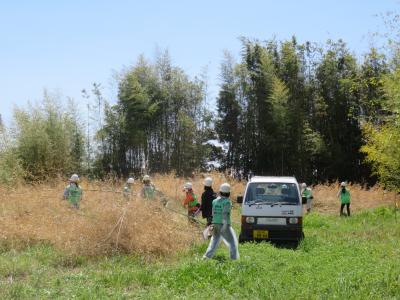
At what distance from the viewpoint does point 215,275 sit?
736 cm

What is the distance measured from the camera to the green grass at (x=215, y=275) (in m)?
6.59

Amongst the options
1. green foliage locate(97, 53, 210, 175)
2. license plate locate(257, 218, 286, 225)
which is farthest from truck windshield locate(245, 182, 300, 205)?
green foliage locate(97, 53, 210, 175)

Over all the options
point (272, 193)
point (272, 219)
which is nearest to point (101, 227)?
point (272, 219)

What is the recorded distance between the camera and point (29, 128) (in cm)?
2459

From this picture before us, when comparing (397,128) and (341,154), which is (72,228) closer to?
(397,128)

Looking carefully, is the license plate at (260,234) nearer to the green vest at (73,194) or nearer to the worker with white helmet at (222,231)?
the worker with white helmet at (222,231)

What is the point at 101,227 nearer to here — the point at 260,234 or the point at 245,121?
the point at 260,234

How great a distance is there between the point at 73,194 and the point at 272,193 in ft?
18.1

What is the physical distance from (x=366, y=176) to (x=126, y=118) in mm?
14865

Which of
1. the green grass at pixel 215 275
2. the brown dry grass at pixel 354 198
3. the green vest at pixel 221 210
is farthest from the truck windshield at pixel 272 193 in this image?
the brown dry grass at pixel 354 198

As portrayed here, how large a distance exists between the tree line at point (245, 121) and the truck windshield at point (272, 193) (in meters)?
15.8

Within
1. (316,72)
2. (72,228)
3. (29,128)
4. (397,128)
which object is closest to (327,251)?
(397,128)

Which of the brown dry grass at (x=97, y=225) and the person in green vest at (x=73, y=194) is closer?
the brown dry grass at (x=97, y=225)

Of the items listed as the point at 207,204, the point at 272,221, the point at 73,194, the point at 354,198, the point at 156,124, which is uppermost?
the point at 156,124
